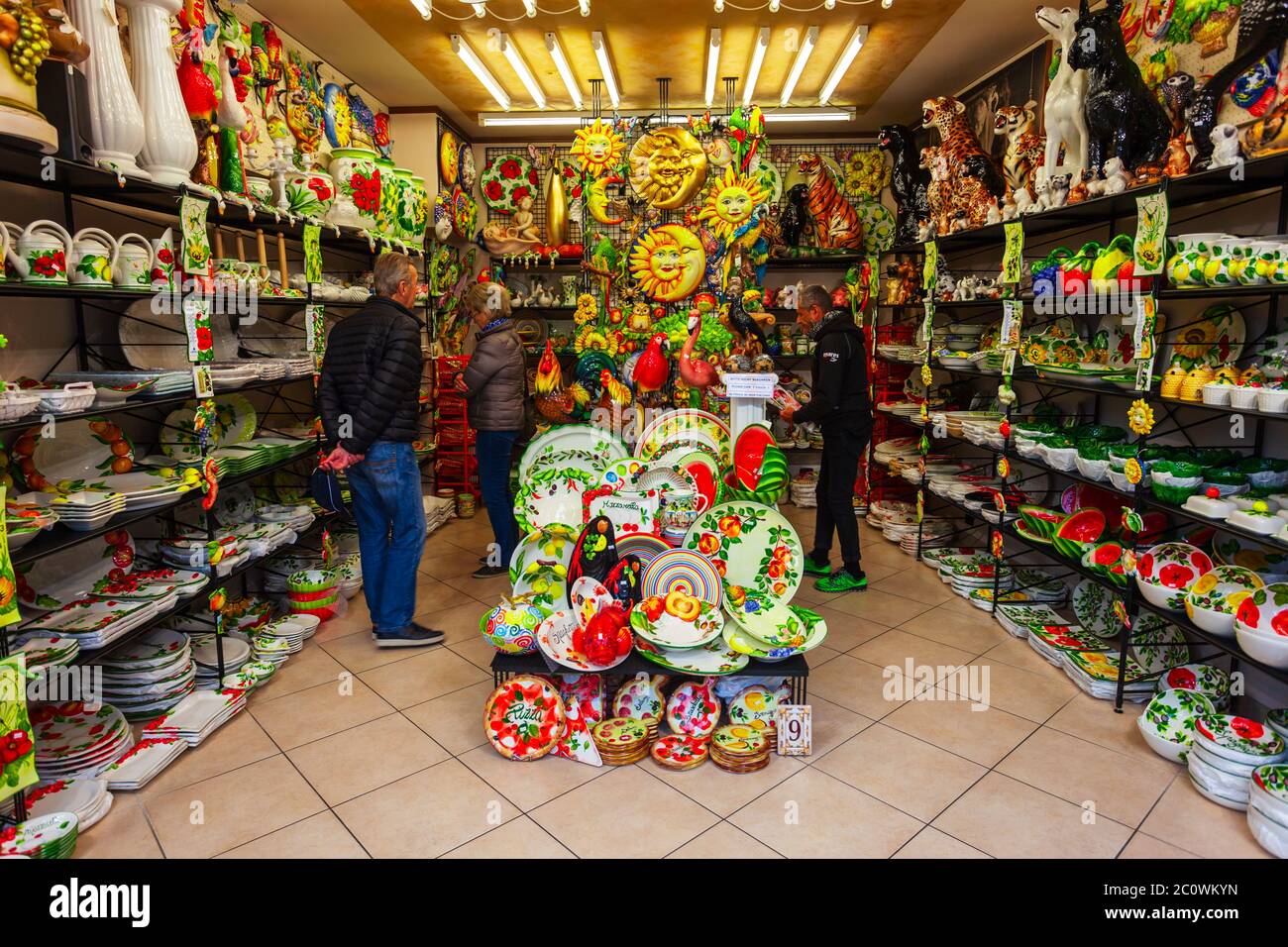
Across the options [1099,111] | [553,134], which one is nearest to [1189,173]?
[1099,111]

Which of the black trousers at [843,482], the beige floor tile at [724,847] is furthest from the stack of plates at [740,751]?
the black trousers at [843,482]

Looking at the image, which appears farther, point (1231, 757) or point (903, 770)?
point (903, 770)

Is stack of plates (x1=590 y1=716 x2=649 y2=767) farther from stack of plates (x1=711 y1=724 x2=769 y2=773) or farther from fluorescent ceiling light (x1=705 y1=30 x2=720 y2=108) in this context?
fluorescent ceiling light (x1=705 y1=30 x2=720 y2=108)

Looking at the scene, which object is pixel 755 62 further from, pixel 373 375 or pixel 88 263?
pixel 88 263

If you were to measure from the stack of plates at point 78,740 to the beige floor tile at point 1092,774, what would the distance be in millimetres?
3260

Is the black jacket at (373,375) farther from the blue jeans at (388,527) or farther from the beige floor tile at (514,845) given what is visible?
the beige floor tile at (514,845)

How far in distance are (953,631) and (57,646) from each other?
4.04m

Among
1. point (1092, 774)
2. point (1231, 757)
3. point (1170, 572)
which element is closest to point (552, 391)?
point (1170, 572)

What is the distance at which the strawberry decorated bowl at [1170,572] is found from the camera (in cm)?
320

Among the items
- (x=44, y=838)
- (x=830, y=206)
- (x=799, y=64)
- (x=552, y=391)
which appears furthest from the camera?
A: (x=830, y=206)

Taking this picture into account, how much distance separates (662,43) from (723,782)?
4.61 metres

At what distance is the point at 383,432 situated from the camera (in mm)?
3889

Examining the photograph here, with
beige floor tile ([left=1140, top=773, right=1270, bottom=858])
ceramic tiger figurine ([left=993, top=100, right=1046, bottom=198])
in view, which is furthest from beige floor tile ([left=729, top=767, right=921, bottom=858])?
ceramic tiger figurine ([left=993, top=100, right=1046, bottom=198])

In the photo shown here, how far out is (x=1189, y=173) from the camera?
10.1 feet
